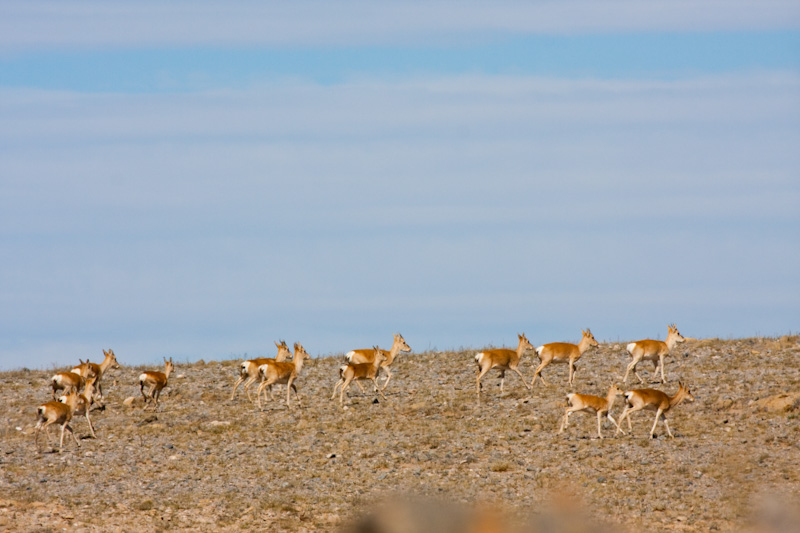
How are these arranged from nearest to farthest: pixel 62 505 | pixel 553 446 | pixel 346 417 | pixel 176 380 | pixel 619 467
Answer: pixel 62 505, pixel 619 467, pixel 553 446, pixel 346 417, pixel 176 380

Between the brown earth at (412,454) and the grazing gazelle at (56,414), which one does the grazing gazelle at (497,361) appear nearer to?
the brown earth at (412,454)

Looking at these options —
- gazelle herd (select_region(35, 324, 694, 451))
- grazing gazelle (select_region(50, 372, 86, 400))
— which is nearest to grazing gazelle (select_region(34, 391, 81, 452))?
gazelle herd (select_region(35, 324, 694, 451))

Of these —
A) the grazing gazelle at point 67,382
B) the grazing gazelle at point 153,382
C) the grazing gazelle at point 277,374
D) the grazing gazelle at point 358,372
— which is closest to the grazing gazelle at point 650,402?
the grazing gazelle at point 358,372

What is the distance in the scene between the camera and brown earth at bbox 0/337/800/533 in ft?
56.9

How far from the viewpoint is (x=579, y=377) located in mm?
27391

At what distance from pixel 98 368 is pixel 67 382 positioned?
2.49 metres

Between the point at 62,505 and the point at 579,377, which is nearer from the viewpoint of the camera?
the point at 62,505

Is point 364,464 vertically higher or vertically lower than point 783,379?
lower

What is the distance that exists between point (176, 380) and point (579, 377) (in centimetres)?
1278

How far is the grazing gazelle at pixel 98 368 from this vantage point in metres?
27.7

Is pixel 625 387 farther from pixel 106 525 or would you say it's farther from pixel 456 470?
pixel 106 525

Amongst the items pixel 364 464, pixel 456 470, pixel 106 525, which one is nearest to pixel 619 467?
pixel 456 470

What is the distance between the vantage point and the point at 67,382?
2594 cm

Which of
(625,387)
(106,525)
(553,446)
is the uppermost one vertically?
(625,387)
